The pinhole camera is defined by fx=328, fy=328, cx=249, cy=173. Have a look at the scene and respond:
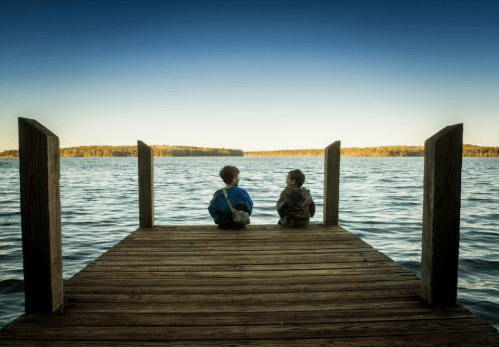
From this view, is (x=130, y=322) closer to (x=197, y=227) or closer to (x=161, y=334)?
(x=161, y=334)

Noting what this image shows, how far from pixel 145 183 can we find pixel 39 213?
3052mm

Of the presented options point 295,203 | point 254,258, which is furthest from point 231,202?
point 254,258

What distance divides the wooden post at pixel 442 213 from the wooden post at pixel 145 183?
4187 mm

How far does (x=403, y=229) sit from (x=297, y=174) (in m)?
5.95

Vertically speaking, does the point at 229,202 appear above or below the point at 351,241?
above

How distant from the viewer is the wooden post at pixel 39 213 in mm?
2430

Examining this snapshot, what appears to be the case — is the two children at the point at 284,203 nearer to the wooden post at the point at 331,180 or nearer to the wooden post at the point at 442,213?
the wooden post at the point at 331,180

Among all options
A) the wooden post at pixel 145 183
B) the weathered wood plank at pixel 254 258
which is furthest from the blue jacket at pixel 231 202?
the weathered wood plank at pixel 254 258

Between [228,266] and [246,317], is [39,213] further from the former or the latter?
[228,266]

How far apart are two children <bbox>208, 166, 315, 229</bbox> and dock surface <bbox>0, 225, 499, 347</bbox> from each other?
134 centimetres

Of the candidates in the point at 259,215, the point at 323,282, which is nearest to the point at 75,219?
the point at 259,215

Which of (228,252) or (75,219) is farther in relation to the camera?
(75,219)

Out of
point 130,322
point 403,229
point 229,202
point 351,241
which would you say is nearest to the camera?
point 130,322

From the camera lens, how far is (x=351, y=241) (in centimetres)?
475
